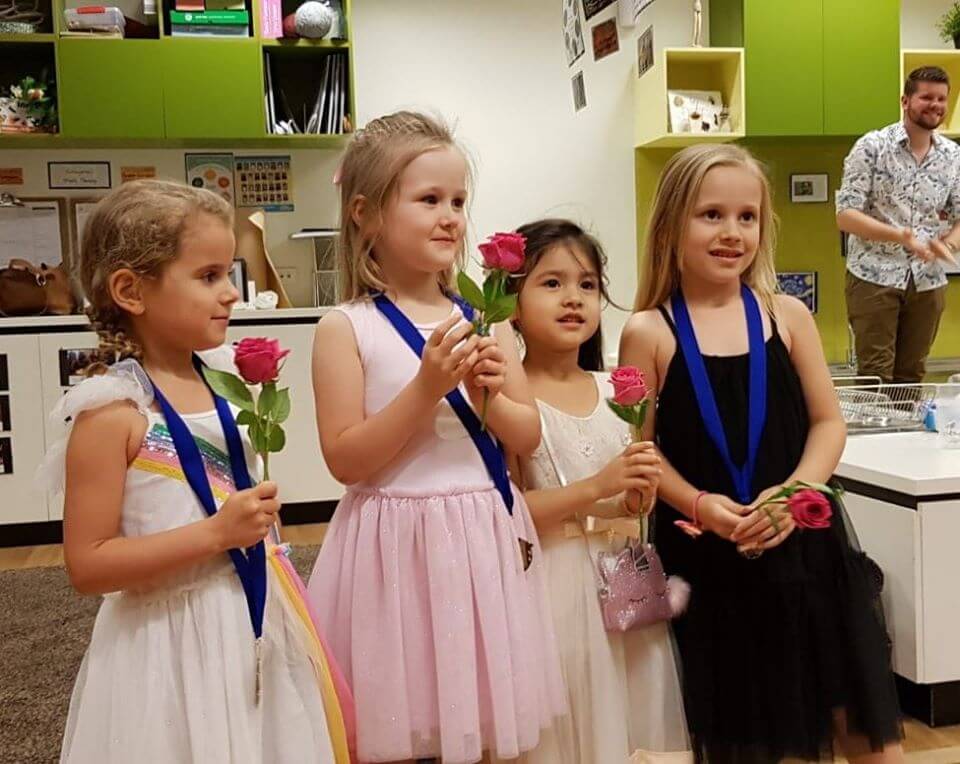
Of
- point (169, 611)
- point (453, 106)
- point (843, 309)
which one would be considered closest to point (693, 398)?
point (169, 611)

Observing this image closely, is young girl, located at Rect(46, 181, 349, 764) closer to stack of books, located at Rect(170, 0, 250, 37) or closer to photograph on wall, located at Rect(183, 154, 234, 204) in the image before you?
stack of books, located at Rect(170, 0, 250, 37)

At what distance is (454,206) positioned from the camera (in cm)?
133

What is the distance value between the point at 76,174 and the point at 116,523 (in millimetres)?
3758

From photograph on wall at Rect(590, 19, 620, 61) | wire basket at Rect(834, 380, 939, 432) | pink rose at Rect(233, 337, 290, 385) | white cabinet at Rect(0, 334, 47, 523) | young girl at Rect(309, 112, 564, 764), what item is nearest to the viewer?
pink rose at Rect(233, 337, 290, 385)

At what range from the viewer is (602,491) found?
1349 mm

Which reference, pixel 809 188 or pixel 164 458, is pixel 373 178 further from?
pixel 809 188

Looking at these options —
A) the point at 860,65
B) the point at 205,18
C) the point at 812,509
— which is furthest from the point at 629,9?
the point at 860,65

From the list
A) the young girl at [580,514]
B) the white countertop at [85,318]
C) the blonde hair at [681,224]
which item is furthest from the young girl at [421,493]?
the white countertop at [85,318]

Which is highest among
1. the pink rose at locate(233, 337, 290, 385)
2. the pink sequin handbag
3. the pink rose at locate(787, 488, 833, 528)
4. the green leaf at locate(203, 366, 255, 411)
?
the pink rose at locate(233, 337, 290, 385)

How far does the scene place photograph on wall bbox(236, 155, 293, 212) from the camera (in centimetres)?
450

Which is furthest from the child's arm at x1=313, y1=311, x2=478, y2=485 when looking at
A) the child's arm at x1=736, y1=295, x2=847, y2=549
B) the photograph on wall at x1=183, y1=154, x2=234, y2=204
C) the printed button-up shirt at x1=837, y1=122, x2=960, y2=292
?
the photograph on wall at x1=183, y1=154, x2=234, y2=204

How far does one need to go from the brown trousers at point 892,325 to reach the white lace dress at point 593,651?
9.39 feet

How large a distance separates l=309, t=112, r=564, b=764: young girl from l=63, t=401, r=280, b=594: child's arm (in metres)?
0.22

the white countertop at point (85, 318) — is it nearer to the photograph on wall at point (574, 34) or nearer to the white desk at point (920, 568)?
the photograph on wall at point (574, 34)
